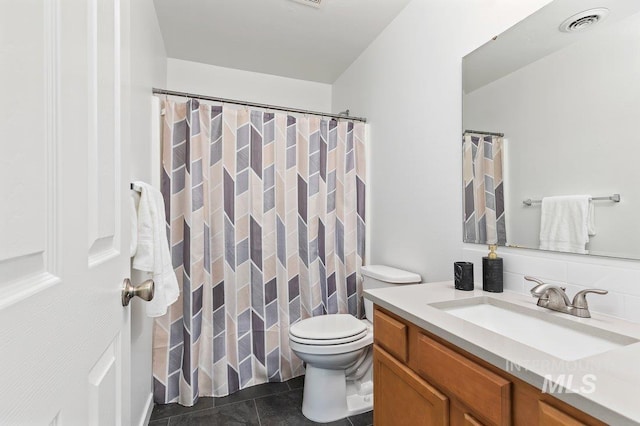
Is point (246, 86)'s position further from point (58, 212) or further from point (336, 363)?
point (58, 212)

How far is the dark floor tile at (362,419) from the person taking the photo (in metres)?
1.60

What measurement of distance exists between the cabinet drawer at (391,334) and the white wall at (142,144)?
1.08 m

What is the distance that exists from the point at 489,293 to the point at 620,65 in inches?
34.6

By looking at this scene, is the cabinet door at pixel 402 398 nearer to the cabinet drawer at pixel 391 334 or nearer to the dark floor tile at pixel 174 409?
the cabinet drawer at pixel 391 334

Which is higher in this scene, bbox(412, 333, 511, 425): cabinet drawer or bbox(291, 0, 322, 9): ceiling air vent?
bbox(291, 0, 322, 9): ceiling air vent

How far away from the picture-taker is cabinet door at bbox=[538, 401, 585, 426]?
1.83 feet

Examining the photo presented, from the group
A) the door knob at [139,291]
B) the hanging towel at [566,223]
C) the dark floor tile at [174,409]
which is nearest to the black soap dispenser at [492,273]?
the hanging towel at [566,223]

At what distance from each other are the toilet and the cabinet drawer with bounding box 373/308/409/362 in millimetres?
438

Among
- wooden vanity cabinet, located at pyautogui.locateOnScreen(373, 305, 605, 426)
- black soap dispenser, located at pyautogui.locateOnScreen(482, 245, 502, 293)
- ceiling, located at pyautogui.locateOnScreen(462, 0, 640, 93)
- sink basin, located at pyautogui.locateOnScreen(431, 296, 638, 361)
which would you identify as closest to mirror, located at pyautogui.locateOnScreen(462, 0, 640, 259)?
ceiling, located at pyautogui.locateOnScreen(462, 0, 640, 93)

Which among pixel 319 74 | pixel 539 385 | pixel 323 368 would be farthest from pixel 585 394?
pixel 319 74

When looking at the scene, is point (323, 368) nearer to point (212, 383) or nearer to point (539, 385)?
point (212, 383)

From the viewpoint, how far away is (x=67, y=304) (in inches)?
16.7

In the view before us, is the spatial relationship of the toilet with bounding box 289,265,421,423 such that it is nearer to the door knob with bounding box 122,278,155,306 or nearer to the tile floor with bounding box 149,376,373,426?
the tile floor with bounding box 149,376,373,426

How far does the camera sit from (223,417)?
1643 millimetres
